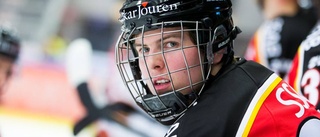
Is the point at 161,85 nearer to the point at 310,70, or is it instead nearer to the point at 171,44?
the point at 171,44

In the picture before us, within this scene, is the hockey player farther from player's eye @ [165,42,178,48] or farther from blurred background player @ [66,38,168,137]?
blurred background player @ [66,38,168,137]

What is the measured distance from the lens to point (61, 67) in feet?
14.6

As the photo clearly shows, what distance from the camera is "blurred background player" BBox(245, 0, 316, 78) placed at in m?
2.73

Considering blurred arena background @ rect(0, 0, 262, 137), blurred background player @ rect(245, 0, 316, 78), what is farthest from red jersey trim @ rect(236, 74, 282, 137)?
blurred arena background @ rect(0, 0, 262, 137)

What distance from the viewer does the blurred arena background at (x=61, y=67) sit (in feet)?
13.1

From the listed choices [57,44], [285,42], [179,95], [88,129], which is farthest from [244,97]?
[57,44]

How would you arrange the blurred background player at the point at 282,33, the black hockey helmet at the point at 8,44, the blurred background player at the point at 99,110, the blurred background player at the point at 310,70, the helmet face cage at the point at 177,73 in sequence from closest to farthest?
the helmet face cage at the point at 177,73 → the blurred background player at the point at 310,70 → the blurred background player at the point at 282,33 → the black hockey helmet at the point at 8,44 → the blurred background player at the point at 99,110

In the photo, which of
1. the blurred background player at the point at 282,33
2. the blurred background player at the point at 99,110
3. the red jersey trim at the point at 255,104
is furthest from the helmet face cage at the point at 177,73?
the blurred background player at the point at 99,110

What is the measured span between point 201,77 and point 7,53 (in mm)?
1686

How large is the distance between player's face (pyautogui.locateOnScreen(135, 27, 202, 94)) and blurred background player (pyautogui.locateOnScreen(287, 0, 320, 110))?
46 cm

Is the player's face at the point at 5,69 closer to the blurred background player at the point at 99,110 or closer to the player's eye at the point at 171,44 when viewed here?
the blurred background player at the point at 99,110

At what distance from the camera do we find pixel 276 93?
1.30 meters

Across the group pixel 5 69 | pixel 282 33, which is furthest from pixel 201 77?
pixel 5 69

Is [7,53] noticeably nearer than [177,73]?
No
